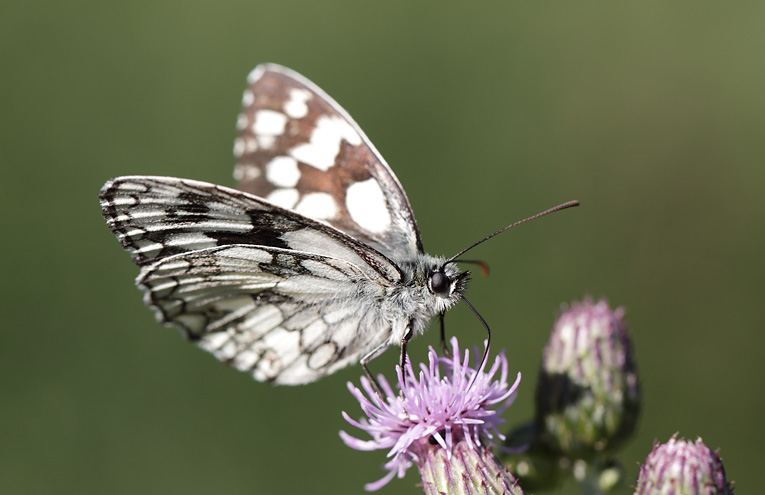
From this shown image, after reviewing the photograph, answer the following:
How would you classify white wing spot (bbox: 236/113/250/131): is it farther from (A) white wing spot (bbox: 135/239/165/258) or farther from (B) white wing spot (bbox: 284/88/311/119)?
(A) white wing spot (bbox: 135/239/165/258)

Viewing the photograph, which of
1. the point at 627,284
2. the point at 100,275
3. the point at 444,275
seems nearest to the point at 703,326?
the point at 627,284

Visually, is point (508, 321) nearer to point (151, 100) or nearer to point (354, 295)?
point (354, 295)

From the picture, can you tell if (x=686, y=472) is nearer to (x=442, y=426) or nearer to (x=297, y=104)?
(x=442, y=426)

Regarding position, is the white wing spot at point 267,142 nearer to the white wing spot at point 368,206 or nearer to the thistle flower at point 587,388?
the white wing spot at point 368,206

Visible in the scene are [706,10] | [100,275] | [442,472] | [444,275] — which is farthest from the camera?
[706,10]

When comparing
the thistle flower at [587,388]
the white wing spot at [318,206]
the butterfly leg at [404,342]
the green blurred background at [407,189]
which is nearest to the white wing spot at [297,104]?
the white wing spot at [318,206]

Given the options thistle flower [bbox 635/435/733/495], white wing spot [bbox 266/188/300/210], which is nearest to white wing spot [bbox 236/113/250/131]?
white wing spot [bbox 266/188/300/210]

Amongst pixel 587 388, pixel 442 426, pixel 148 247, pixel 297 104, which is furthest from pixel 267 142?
pixel 587 388
